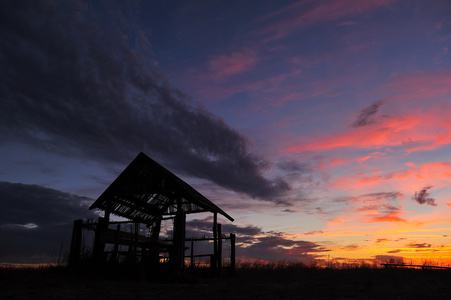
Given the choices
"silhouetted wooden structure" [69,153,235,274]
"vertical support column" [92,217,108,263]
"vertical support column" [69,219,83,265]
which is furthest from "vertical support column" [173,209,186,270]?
"vertical support column" [69,219,83,265]

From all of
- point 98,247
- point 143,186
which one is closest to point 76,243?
point 98,247

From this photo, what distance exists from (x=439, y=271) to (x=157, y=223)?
18.9m

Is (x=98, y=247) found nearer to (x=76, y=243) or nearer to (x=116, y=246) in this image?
(x=116, y=246)

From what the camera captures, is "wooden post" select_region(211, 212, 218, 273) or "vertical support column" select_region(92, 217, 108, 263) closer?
"vertical support column" select_region(92, 217, 108, 263)

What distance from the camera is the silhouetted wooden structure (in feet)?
51.5

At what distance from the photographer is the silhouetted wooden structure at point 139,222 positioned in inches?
618

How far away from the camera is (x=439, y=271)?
71.9 ft

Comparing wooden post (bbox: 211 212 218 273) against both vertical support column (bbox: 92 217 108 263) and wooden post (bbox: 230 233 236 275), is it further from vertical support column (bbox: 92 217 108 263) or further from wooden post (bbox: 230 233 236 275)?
vertical support column (bbox: 92 217 108 263)

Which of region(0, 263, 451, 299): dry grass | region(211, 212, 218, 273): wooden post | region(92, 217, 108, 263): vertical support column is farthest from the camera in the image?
region(211, 212, 218, 273): wooden post

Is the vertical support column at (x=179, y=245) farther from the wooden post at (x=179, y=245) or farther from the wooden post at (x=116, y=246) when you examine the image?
the wooden post at (x=116, y=246)

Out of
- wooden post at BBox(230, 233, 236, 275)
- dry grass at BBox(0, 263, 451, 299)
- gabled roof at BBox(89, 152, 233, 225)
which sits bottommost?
dry grass at BBox(0, 263, 451, 299)

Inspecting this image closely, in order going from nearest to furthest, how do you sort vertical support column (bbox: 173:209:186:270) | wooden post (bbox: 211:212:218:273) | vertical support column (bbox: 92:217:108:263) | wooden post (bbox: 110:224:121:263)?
1. wooden post (bbox: 110:224:121:263)
2. vertical support column (bbox: 92:217:108:263)
3. vertical support column (bbox: 173:209:186:270)
4. wooden post (bbox: 211:212:218:273)

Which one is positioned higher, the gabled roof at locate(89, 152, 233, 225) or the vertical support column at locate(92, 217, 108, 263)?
the gabled roof at locate(89, 152, 233, 225)

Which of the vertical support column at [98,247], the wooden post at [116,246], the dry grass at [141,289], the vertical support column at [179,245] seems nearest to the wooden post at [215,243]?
the vertical support column at [179,245]
